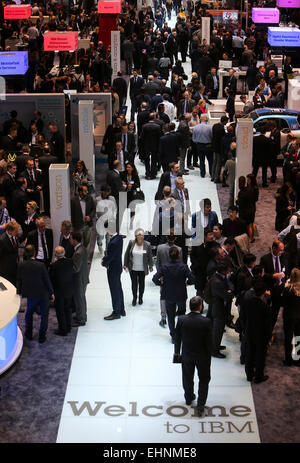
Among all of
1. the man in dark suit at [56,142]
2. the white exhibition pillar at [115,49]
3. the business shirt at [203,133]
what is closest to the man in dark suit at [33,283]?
the man in dark suit at [56,142]

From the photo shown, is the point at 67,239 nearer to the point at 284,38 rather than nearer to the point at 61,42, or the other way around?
the point at 61,42

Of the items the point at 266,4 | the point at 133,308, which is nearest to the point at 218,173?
the point at 133,308

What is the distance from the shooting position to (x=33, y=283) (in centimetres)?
1149

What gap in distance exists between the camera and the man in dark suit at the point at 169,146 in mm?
17219

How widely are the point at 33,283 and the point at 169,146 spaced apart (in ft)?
21.3

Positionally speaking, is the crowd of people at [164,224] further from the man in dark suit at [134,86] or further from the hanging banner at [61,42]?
the hanging banner at [61,42]

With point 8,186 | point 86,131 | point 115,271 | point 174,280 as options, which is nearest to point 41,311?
point 115,271

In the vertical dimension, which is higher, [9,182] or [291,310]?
[9,182]

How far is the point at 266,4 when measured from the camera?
3466 cm

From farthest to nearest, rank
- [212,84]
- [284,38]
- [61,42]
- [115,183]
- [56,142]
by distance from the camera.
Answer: [284,38]
[212,84]
[61,42]
[56,142]
[115,183]

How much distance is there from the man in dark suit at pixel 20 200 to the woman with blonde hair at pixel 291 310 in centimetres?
484

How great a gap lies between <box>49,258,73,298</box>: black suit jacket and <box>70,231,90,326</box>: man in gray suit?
6.2 inches

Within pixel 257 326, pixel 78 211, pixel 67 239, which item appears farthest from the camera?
pixel 78 211

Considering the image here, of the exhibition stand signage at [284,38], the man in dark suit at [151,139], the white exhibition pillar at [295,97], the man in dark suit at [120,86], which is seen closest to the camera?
the man in dark suit at [151,139]
